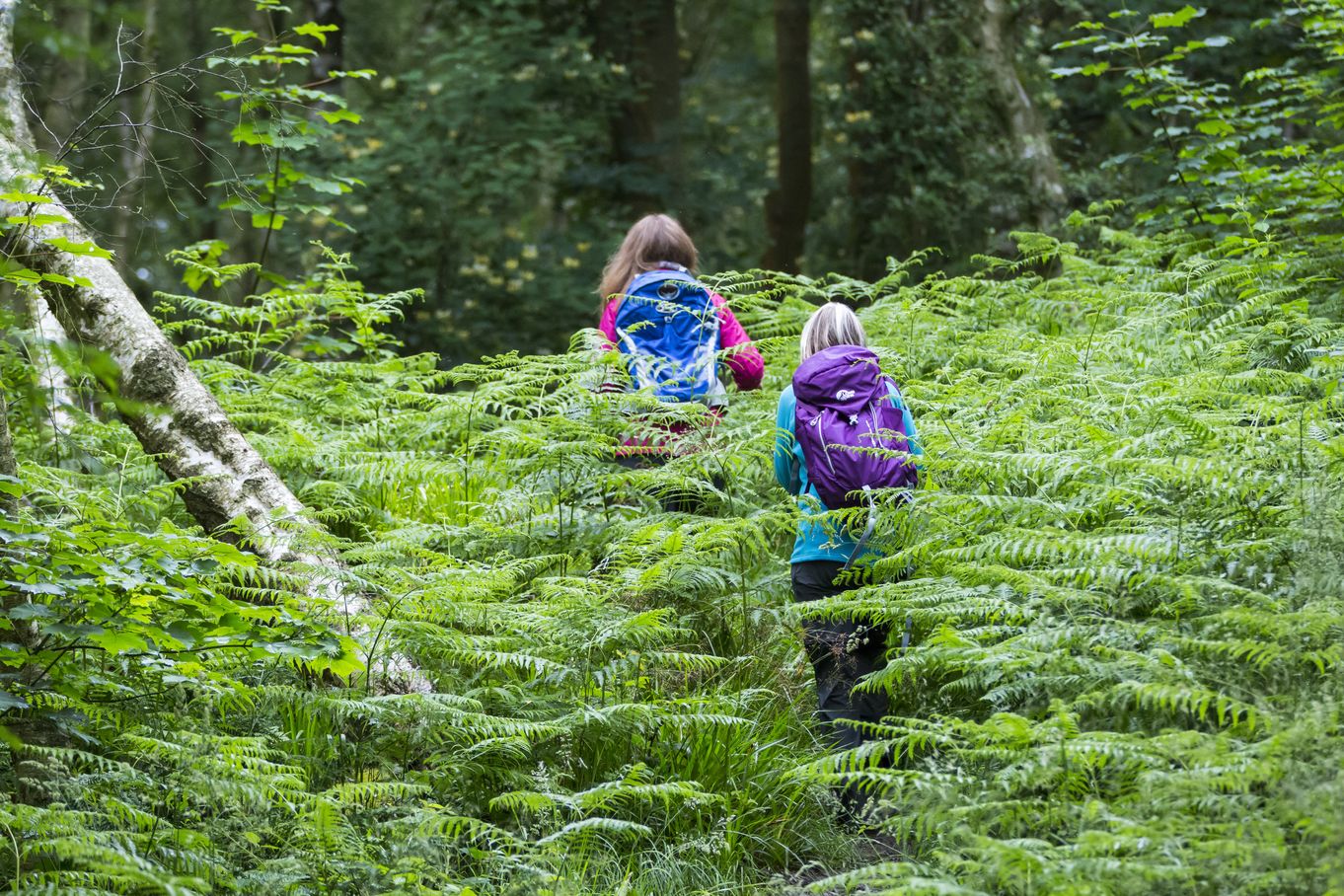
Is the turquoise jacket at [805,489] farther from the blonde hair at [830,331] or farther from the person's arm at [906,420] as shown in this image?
the blonde hair at [830,331]

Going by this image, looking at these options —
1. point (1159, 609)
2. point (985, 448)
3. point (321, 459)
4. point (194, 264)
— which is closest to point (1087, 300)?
point (985, 448)

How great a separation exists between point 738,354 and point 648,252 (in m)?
0.83

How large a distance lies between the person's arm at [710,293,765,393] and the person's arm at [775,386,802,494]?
4.22 feet

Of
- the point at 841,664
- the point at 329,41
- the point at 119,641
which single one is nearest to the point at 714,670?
the point at 841,664

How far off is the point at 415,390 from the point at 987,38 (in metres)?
8.07

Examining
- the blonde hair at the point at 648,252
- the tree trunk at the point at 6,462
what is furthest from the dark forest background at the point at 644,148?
the tree trunk at the point at 6,462

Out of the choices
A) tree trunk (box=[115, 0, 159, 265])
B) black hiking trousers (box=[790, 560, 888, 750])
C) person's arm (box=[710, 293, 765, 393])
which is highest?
tree trunk (box=[115, 0, 159, 265])

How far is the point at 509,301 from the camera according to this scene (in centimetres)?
1609

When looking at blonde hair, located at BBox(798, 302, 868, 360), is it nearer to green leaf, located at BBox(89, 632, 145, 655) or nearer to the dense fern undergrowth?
the dense fern undergrowth

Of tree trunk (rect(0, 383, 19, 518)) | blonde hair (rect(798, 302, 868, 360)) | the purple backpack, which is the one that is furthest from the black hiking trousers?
tree trunk (rect(0, 383, 19, 518))

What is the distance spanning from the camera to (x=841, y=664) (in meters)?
4.80

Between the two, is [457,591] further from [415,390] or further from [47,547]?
[415,390]

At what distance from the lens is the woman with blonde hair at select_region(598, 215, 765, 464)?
659cm

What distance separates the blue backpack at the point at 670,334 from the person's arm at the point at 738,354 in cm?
6
